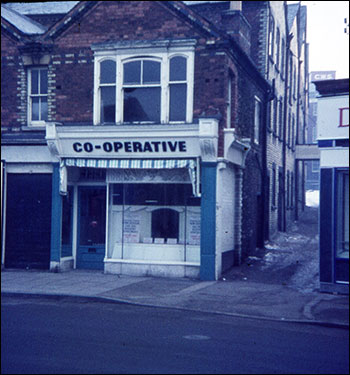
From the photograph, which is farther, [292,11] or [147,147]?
[292,11]

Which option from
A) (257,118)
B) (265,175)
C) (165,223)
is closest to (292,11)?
(257,118)

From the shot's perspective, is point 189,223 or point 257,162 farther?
point 257,162

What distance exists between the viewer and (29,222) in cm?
1789

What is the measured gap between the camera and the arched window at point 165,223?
17.0m

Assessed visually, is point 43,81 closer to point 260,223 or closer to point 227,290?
point 227,290

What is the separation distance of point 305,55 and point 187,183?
85.5 ft

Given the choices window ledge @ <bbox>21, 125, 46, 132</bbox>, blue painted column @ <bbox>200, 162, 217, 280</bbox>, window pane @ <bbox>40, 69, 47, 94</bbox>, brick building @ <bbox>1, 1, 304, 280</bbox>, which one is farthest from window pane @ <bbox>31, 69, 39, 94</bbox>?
blue painted column @ <bbox>200, 162, 217, 280</bbox>

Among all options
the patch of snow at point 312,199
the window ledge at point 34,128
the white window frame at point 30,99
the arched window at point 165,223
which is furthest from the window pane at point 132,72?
the patch of snow at point 312,199

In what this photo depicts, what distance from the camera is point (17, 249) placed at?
17.9 metres

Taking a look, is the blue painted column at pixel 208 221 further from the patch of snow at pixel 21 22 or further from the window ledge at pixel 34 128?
the patch of snow at pixel 21 22

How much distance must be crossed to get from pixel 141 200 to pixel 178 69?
399 cm

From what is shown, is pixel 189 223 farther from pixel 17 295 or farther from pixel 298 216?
pixel 298 216

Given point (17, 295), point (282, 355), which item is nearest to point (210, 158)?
point (17, 295)

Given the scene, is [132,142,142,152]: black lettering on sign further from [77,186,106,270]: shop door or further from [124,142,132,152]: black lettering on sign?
[77,186,106,270]: shop door
